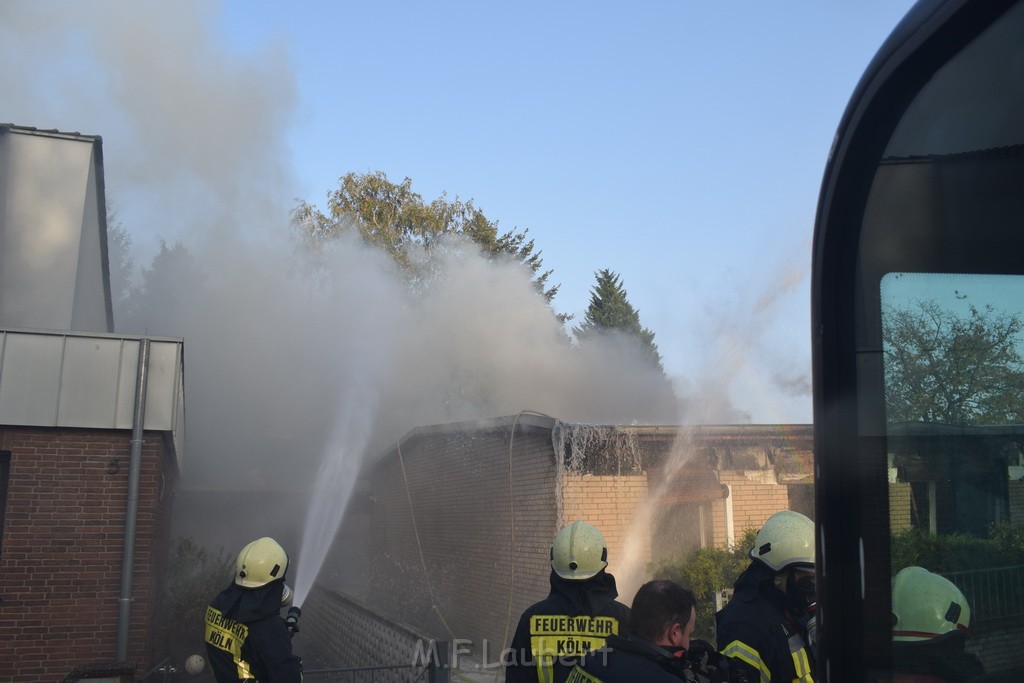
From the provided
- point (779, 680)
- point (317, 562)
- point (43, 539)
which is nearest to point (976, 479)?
point (779, 680)

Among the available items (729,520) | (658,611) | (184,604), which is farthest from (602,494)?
(658,611)

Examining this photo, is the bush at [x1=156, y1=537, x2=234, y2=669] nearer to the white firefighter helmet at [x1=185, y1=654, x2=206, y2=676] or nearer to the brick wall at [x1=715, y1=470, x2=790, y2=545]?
the white firefighter helmet at [x1=185, y1=654, x2=206, y2=676]

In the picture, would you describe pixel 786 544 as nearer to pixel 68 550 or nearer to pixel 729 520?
pixel 68 550

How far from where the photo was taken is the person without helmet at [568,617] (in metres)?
3.48

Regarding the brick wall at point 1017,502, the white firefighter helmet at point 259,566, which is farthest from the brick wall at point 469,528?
the brick wall at point 1017,502

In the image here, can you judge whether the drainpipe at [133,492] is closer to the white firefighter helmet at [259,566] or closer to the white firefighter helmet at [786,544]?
the white firefighter helmet at [259,566]

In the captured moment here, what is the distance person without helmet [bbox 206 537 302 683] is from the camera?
4.07 meters

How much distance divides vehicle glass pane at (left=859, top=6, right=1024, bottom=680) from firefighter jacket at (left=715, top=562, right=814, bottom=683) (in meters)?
1.46

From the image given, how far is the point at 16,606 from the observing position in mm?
7461

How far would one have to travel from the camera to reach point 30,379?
757 centimetres

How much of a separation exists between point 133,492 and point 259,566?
407 centimetres

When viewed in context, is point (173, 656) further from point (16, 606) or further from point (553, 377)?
point (553, 377)

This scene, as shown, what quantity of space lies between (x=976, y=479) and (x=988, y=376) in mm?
172

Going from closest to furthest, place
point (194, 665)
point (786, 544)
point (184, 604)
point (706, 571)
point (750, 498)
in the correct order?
point (786, 544), point (194, 665), point (184, 604), point (706, 571), point (750, 498)
